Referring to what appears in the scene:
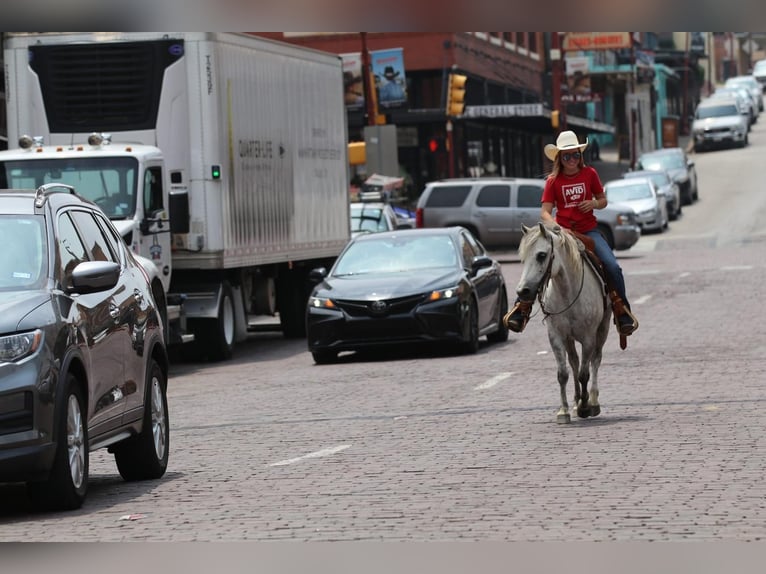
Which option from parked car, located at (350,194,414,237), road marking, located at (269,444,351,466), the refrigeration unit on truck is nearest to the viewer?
road marking, located at (269,444,351,466)

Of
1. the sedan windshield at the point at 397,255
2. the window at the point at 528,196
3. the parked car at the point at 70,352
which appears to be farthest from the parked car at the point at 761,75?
the parked car at the point at 70,352

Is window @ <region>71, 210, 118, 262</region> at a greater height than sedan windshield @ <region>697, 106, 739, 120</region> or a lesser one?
lesser

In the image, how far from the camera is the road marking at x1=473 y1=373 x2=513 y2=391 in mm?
18469

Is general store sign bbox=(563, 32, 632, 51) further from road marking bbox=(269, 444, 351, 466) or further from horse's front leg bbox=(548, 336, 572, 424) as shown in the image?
road marking bbox=(269, 444, 351, 466)

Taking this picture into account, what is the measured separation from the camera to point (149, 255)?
22.8 metres

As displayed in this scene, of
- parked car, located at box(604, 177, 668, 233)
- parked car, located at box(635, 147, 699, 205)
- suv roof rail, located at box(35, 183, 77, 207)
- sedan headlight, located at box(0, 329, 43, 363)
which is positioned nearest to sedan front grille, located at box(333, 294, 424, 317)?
suv roof rail, located at box(35, 183, 77, 207)

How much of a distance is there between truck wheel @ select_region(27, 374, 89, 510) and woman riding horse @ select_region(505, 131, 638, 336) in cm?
517

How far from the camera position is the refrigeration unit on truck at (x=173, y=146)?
2292 cm

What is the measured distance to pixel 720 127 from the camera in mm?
85875

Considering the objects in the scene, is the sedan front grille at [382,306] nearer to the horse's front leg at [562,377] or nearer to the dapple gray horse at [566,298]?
the dapple gray horse at [566,298]

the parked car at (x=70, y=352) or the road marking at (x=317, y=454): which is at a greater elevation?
the parked car at (x=70, y=352)

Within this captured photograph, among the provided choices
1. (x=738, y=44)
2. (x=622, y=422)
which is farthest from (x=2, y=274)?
(x=738, y=44)

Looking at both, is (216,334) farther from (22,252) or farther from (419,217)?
(419,217)

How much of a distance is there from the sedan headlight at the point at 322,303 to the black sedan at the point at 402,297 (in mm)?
12
